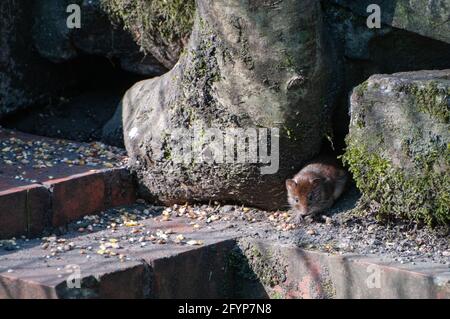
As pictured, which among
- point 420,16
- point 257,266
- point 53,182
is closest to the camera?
point 257,266

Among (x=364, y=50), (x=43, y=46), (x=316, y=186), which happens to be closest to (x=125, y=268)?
(x=316, y=186)

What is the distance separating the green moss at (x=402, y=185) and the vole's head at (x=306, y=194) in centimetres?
29

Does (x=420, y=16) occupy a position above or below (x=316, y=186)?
above

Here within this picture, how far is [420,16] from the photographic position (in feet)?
20.5

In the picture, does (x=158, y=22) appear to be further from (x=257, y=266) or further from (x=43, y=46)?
(x=257, y=266)

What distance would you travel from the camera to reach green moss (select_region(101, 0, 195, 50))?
7133 millimetres

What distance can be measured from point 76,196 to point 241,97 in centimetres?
132

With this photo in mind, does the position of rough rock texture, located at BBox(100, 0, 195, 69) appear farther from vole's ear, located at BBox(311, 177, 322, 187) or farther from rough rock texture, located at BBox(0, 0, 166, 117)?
vole's ear, located at BBox(311, 177, 322, 187)

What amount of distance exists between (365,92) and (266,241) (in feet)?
3.69

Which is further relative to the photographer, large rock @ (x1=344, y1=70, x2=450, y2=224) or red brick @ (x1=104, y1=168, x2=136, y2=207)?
red brick @ (x1=104, y1=168, x2=136, y2=207)

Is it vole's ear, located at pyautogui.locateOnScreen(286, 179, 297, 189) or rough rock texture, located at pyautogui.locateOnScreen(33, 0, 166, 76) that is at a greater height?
rough rock texture, located at pyautogui.locateOnScreen(33, 0, 166, 76)

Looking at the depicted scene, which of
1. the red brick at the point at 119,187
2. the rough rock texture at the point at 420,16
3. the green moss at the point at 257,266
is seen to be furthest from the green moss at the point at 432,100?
the red brick at the point at 119,187

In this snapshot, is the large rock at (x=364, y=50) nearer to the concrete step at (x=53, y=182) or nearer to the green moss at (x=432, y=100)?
the green moss at (x=432, y=100)

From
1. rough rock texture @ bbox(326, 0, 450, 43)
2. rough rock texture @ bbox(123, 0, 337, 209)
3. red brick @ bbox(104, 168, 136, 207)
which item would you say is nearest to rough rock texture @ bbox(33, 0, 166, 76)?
rough rock texture @ bbox(123, 0, 337, 209)
